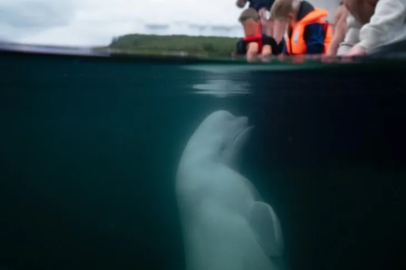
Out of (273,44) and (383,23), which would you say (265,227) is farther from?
(383,23)

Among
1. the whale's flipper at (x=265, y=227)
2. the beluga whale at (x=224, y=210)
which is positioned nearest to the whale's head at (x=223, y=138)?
the beluga whale at (x=224, y=210)

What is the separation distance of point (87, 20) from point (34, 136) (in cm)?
76

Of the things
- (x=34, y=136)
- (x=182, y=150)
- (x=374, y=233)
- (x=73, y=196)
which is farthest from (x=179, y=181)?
(x=374, y=233)

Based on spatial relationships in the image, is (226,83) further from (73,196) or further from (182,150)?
(73,196)

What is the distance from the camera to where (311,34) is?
1781 mm

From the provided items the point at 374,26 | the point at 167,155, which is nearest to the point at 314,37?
the point at 374,26

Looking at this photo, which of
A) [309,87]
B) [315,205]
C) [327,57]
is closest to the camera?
[327,57]

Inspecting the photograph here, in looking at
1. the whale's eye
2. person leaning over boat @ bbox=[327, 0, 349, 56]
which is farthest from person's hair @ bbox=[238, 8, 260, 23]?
the whale's eye

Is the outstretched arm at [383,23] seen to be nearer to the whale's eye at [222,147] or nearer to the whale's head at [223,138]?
the whale's head at [223,138]

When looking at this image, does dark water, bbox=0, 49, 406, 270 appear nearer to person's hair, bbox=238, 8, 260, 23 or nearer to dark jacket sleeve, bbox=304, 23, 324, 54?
dark jacket sleeve, bbox=304, 23, 324, 54

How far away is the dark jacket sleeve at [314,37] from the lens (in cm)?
176

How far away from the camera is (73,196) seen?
2.19m

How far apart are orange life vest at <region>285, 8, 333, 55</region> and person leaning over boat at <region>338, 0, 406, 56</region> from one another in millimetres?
96

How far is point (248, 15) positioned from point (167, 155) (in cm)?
98
